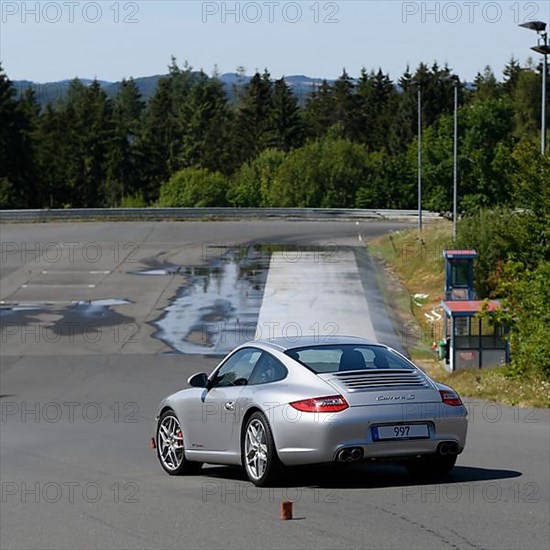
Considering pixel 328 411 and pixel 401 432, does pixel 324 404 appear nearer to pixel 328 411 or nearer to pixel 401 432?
pixel 328 411

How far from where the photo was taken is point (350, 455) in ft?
33.6

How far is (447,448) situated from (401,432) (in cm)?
53

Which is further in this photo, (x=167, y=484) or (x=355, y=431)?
(x=167, y=484)

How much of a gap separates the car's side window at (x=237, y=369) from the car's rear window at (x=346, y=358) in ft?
1.92

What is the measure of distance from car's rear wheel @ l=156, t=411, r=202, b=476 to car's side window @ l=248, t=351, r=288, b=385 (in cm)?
158

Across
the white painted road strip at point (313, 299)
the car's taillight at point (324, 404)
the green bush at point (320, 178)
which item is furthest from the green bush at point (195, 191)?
the car's taillight at point (324, 404)

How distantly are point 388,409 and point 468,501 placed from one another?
3.36ft

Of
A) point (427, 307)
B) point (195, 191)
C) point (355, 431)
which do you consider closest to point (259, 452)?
point (355, 431)

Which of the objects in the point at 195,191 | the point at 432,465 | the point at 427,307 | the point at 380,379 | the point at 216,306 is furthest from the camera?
the point at 195,191

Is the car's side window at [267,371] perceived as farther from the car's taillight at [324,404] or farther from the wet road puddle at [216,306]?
the wet road puddle at [216,306]

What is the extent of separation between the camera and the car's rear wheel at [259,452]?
1059 cm

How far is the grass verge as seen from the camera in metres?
25.3

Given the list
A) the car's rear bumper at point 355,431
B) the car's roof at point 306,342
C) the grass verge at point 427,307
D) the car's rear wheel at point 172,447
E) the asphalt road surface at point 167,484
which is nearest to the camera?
the asphalt road surface at point 167,484

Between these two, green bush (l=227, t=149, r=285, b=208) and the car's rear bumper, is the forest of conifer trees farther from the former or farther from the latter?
the car's rear bumper
